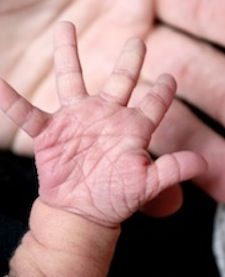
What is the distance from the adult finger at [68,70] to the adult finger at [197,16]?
0.62ft

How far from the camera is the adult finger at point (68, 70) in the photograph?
438 mm

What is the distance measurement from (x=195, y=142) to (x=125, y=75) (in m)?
0.12

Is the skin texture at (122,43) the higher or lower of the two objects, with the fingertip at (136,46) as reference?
lower

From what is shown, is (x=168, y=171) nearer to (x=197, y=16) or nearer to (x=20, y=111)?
(x=20, y=111)

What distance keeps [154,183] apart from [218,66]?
203mm

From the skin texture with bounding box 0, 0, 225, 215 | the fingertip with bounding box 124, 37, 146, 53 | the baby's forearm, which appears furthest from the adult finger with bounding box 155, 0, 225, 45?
the baby's forearm

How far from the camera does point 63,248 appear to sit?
42 centimetres

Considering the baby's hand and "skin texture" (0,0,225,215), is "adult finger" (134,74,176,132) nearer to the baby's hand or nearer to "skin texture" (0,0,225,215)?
the baby's hand

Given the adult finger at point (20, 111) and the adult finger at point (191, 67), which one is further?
the adult finger at point (191, 67)

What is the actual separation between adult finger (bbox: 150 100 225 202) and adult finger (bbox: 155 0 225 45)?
81 mm

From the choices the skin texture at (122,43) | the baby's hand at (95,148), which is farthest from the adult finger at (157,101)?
the skin texture at (122,43)

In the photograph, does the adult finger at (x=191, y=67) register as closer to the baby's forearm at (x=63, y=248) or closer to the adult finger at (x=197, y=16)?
the adult finger at (x=197, y=16)

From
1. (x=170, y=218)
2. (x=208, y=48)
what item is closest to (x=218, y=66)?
(x=208, y=48)

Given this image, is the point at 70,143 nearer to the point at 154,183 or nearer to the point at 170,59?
the point at 154,183
